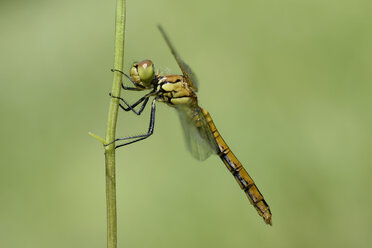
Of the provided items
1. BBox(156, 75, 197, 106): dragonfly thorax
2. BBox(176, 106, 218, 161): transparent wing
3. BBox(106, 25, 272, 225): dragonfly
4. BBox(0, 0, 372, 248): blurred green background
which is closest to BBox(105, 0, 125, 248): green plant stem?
BBox(106, 25, 272, 225): dragonfly

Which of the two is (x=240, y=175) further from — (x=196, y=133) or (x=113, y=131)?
(x=113, y=131)

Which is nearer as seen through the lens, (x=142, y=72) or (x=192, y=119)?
(x=142, y=72)

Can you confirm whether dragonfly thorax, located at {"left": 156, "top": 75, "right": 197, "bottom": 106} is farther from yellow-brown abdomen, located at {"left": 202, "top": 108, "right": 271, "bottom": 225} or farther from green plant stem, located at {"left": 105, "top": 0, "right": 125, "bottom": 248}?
green plant stem, located at {"left": 105, "top": 0, "right": 125, "bottom": 248}

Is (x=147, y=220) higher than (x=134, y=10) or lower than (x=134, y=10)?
lower

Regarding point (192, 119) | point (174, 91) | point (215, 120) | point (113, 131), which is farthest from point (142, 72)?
point (215, 120)
